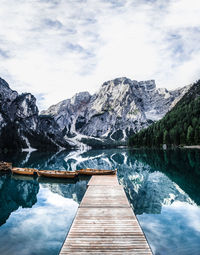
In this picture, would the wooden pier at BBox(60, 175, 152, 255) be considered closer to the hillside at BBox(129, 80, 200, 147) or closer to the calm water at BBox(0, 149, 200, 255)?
the calm water at BBox(0, 149, 200, 255)

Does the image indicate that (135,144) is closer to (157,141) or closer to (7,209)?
(157,141)

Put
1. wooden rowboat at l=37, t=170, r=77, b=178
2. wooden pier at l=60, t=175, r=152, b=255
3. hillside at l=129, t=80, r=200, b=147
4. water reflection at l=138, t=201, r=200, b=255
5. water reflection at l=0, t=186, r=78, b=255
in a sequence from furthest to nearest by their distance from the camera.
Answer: hillside at l=129, t=80, r=200, b=147
wooden rowboat at l=37, t=170, r=77, b=178
water reflection at l=0, t=186, r=78, b=255
water reflection at l=138, t=201, r=200, b=255
wooden pier at l=60, t=175, r=152, b=255

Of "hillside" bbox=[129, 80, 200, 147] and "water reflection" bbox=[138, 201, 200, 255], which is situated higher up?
"hillside" bbox=[129, 80, 200, 147]

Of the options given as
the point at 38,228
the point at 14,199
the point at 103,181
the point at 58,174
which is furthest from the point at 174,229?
the point at 58,174

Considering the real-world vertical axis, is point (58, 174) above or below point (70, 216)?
above

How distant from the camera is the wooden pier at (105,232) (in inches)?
389

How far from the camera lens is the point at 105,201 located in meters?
19.0

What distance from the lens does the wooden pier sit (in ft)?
32.4

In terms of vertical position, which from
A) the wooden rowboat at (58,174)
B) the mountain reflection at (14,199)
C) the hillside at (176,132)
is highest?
the hillside at (176,132)

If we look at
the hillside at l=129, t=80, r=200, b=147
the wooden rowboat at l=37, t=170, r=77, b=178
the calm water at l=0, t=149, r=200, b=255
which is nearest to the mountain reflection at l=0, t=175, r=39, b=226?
the calm water at l=0, t=149, r=200, b=255

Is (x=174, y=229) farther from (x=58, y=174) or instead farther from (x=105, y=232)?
(x=58, y=174)

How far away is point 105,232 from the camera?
11.9m

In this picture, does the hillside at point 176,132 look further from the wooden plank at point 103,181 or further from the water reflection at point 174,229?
the water reflection at point 174,229

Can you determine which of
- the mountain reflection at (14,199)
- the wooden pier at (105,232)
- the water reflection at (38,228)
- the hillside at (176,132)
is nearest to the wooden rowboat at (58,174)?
the mountain reflection at (14,199)
